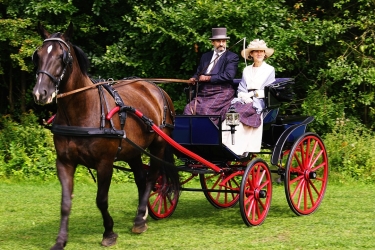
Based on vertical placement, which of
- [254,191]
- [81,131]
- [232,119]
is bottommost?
[254,191]

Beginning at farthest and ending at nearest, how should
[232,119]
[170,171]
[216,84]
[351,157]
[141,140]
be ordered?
[351,157], [170,171], [216,84], [232,119], [141,140]

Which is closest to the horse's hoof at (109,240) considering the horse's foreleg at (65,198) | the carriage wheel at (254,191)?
the horse's foreleg at (65,198)

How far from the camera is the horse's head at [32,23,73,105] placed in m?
6.09

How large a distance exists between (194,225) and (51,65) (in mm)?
2602

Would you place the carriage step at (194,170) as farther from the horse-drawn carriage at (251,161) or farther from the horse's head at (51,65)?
the horse's head at (51,65)

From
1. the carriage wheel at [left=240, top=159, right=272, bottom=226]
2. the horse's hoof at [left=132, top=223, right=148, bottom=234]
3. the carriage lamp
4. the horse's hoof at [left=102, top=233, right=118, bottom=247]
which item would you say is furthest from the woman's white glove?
the horse's hoof at [left=102, top=233, right=118, bottom=247]

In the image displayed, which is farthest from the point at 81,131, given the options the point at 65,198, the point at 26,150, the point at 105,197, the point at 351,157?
the point at 351,157

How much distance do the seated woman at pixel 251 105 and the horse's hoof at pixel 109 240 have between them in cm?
167

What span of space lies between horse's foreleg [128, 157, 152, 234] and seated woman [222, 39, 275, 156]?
102 cm

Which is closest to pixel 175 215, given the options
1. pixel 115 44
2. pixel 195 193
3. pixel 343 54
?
pixel 195 193

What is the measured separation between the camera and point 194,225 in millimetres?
7812

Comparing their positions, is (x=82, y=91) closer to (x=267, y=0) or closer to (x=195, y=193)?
(x=195, y=193)

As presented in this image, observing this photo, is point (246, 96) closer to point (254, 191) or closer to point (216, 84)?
point (216, 84)

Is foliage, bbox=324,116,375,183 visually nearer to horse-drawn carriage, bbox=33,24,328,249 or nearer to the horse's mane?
horse-drawn carriage, bbox=33,24,328,249
